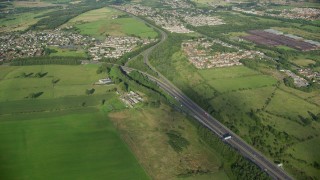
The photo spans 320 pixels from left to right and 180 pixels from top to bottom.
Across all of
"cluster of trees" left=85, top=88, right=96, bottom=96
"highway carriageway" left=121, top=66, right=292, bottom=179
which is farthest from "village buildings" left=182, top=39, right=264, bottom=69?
"cluster of trees" left=85, top=88, right=96, bottom=96

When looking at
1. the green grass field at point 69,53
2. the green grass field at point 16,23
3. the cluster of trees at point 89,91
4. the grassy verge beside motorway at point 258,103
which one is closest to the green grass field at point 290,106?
the grassy verge beside motorway at point 258,103

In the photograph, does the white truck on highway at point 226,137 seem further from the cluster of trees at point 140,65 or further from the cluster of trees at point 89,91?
the cluster of trees at point 140,65

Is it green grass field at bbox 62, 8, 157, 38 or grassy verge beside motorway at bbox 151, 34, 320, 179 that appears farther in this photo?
green grass field at bbox 62, 8, 157, 38

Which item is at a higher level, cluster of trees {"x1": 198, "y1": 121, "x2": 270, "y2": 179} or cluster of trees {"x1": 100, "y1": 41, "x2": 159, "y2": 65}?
cluster of trees {"x1": 198, "y1": 121, "x2": 270, "y2": 179}

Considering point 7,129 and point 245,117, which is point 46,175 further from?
point 245,117

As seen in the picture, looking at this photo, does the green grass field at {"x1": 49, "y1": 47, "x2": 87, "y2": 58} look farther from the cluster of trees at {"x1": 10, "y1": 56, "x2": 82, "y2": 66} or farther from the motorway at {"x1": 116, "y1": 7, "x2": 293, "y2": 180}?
the motorway at {"x1": 116, "y1": 7, "x2": 293, "y2": 180}

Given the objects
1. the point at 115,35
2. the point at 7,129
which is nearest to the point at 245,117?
the point at 7,129
